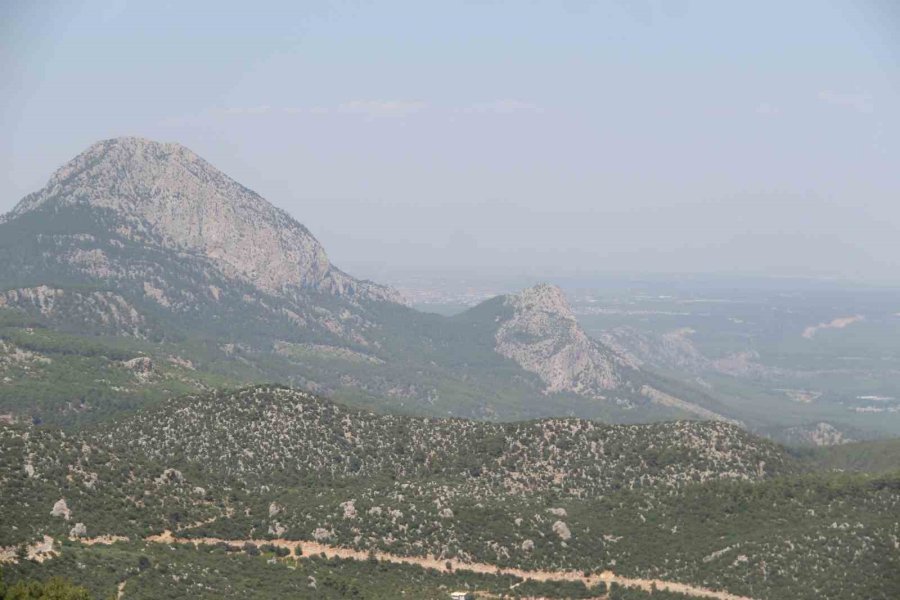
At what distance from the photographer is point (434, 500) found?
408 feet

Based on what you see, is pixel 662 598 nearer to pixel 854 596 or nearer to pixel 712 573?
pixel 712 573

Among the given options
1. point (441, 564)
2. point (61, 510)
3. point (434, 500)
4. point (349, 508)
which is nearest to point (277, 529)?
point (349, 508)

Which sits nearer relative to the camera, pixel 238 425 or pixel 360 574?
pixel 360 574

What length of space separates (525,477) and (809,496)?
120ft

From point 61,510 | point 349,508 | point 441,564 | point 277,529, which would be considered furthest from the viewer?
point 349,508

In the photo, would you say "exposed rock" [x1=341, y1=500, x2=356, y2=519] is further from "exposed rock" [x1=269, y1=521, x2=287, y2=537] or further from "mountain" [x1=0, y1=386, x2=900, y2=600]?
"exposed rock" [x1=269, y1=521, x2=287, y2=537]

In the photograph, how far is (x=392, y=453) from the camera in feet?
480

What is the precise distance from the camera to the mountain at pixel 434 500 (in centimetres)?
10469

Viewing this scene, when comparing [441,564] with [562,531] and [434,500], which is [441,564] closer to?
[434,500]

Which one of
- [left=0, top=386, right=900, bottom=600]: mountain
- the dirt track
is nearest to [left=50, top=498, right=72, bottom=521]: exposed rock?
[left=0, top=386, right=900, bottom=600]: mountain

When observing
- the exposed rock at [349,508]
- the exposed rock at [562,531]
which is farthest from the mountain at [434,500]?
the exposed rock at [349,508]

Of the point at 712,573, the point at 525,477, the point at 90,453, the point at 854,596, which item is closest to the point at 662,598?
the point at 712,573

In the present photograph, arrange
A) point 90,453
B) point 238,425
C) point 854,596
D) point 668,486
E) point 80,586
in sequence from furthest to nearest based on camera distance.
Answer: point 238,425, point 668,486, point 90,453, point 854,596, point 80,586

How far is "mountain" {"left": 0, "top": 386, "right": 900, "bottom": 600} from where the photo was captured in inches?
4122
